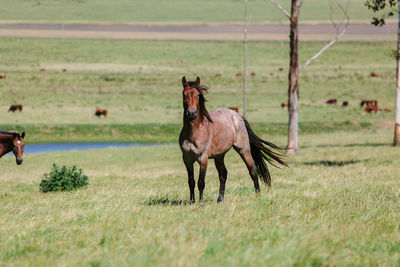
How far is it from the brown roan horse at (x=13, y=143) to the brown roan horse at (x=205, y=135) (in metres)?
7.08

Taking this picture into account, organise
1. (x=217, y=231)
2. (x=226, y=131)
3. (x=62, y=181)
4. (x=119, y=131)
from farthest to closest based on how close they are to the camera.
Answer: (x=119, y=131) → (x=62, y=181) → (x=226, y=131) → (x=217, y=231)

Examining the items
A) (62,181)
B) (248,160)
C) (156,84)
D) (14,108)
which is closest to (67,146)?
(14,108)

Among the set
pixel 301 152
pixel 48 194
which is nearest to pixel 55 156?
pixel 301 152

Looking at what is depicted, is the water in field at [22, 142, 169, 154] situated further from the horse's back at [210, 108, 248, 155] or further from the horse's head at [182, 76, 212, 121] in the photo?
the horse's head at [182, 76, 212, 121]

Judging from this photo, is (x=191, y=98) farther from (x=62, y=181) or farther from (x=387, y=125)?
(x=387, y=125)

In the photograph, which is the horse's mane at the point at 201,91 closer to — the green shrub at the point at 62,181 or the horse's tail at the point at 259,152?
the horse's tail at the point at 259,152

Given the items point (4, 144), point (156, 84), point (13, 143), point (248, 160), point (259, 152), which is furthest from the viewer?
point (156, 84)

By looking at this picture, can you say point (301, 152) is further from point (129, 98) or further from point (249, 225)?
point (129, 98)

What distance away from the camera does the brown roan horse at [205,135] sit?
9.31 meters

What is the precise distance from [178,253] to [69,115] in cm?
4626

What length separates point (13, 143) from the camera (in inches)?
619

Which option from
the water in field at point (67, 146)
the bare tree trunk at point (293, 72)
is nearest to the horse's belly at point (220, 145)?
the bare tree trunk at point (293, 72)

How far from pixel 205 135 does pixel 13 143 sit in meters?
7.97

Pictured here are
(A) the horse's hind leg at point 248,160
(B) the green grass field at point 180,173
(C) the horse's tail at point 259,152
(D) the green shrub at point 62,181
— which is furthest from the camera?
(D) the green shrub at point 62,181
